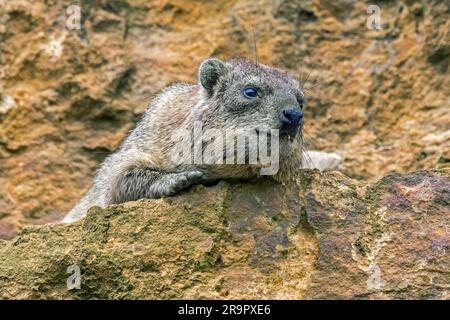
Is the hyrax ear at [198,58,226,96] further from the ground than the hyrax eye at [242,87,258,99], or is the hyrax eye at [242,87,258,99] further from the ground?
the hyrax ear at [198,58,226,96]

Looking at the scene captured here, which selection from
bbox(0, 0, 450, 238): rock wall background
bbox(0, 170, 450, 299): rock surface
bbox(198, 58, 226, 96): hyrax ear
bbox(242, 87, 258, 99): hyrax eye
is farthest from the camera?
bbox(0, 0, 450, 238): rock wall background

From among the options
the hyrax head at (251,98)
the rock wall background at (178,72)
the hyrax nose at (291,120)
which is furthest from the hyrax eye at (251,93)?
the rock wall background at (178,72)

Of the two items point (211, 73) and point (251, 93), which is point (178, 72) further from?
point (251, 93)

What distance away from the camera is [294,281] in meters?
7.64

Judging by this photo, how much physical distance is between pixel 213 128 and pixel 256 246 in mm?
1510

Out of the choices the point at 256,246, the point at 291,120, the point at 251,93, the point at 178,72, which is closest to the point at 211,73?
the point at 251,93

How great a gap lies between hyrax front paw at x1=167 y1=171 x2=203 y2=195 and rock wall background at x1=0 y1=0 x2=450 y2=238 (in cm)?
393

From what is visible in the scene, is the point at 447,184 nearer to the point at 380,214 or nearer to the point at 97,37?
the point at 380,214

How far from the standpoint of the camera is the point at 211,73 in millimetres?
9430

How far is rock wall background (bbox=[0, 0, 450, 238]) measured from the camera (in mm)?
12117

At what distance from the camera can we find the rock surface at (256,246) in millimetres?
7566

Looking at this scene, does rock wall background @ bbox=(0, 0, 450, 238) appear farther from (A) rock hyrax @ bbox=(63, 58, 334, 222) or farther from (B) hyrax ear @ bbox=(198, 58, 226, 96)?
(B) hyrax ear @ bbox=(198, 58, 226, 96)

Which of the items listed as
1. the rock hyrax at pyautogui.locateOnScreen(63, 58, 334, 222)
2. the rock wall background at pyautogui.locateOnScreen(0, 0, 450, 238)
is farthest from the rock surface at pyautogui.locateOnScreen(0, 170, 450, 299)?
the rock wall background at pyautogui.locateOnScreen(0, 0, 450, 238)
